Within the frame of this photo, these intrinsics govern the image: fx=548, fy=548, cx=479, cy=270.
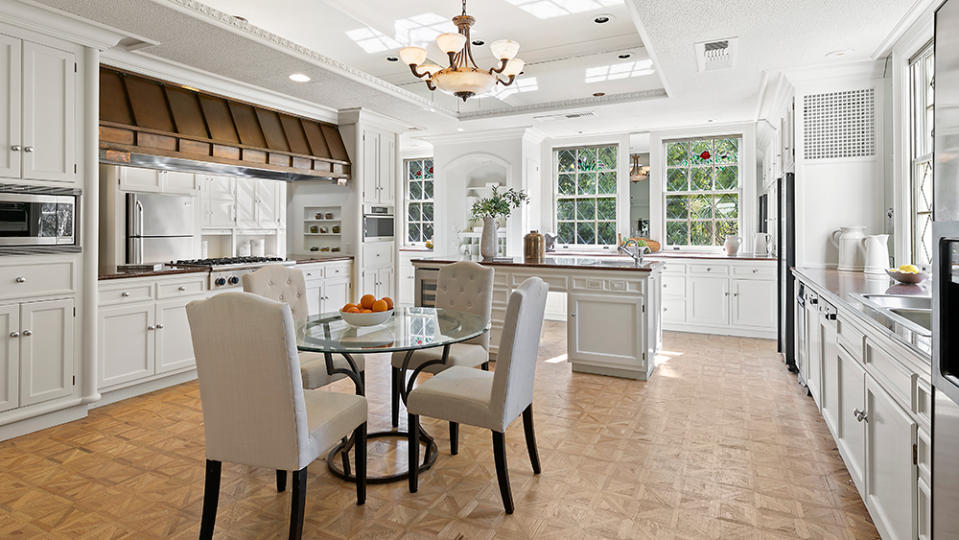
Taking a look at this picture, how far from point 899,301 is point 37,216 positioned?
458cm

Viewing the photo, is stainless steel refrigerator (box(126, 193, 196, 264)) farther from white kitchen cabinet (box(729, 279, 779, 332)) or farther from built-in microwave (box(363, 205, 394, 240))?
white kitchen cabinet (box(729, 279, 779, 332))

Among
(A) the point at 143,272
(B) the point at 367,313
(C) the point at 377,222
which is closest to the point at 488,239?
(C) the point at 377,222

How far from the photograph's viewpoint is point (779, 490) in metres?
2.45

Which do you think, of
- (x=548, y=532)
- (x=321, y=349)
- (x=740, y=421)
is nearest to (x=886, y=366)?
(x=548, y=532)

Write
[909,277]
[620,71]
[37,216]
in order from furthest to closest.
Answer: [620,71] < [37,216] < [909,277]

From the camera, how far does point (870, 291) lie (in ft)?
9.43

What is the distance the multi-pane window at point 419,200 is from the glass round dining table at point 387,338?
5861 mm

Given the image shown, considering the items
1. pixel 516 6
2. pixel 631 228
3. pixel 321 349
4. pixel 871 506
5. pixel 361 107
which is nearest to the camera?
pixel 871 506

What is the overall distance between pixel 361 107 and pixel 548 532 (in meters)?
4.79

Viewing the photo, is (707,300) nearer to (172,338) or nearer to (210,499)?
(172,338)

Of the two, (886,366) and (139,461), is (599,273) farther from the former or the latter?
(139,461)

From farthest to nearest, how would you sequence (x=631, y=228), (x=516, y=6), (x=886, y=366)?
(x=631, y=228), (x=516, y=6), (x=886, y=366)

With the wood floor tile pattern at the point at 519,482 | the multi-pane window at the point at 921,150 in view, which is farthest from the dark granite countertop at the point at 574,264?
the multi-pane window at the point at 921,150

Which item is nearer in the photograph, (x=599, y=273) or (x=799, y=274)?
(x=799, y=274)
